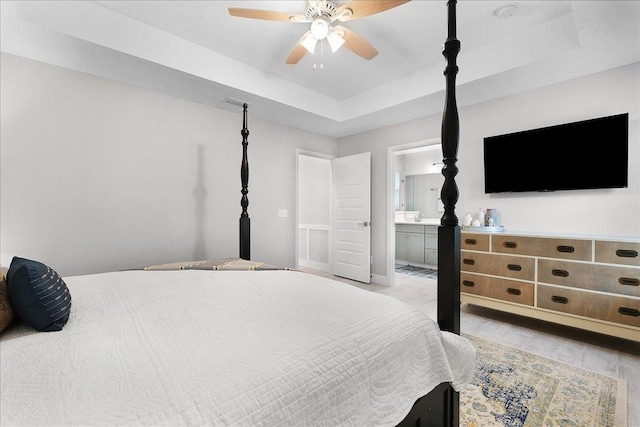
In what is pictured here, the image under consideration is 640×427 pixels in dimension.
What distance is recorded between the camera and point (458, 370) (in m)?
1.22

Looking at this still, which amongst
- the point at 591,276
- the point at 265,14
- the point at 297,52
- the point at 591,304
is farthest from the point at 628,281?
the point at 265,14

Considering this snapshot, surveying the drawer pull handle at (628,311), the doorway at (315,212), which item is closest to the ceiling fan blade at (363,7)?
the drawer pull handle at (628,311)

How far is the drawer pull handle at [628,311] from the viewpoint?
2253 millimetres

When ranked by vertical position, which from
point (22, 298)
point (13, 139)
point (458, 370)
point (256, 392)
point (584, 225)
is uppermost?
point (13, 139)

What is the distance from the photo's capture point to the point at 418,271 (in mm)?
5484

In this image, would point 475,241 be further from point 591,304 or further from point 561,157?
point 561,157

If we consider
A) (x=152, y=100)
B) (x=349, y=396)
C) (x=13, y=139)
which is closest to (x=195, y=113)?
(x=152, y=100)

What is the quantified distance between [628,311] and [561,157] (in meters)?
1.48

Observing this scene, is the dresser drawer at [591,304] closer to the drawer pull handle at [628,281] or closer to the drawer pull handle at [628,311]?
the drawer pull handle at [628,311]

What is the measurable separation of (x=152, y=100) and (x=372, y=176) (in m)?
3.13

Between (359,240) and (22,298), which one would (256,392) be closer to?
(22,298)

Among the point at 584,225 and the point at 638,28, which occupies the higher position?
the point at 638,28

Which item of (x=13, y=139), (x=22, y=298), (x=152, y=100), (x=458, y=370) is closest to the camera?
(x=22, y=298)

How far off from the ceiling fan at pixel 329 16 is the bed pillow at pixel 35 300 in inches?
73.6
